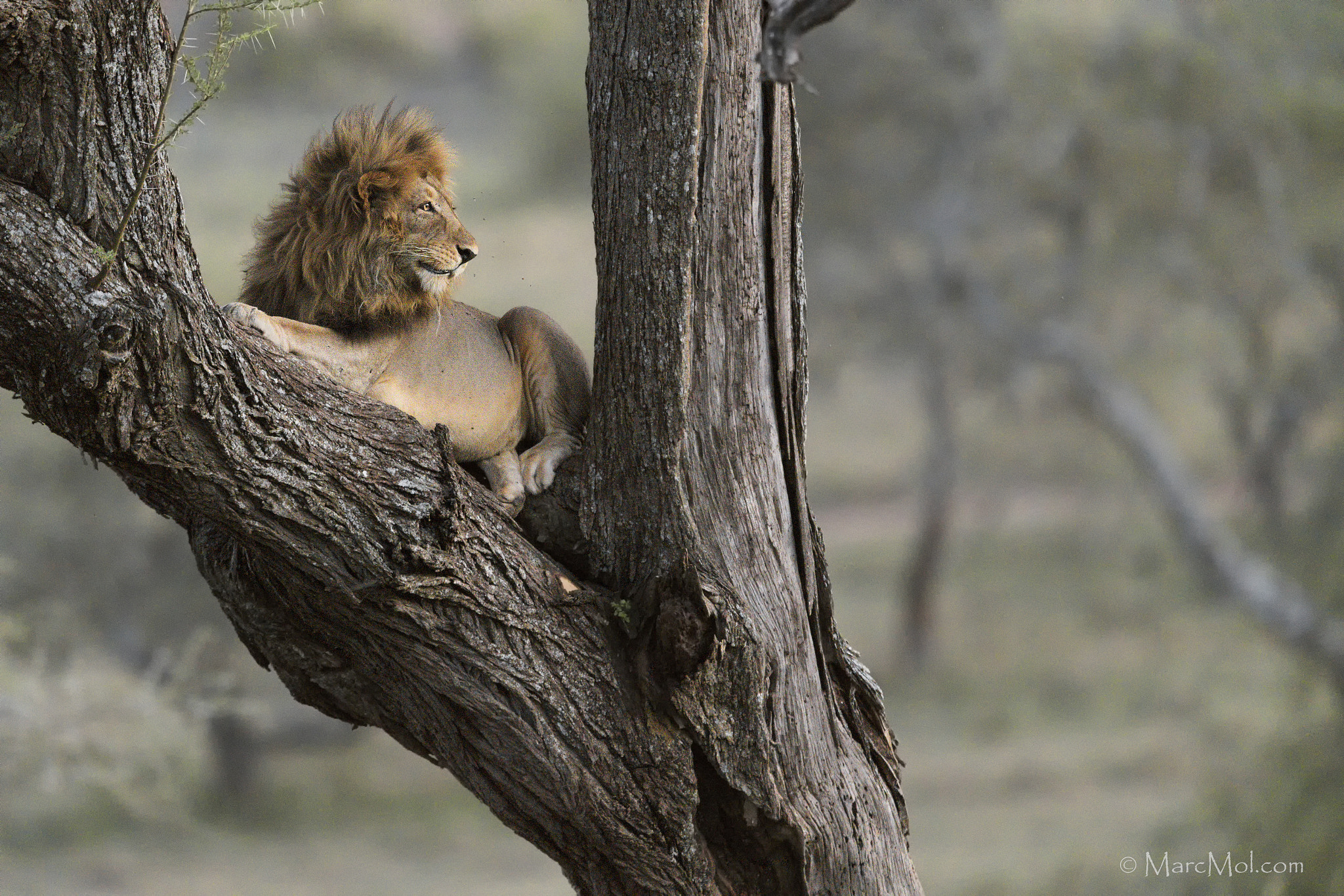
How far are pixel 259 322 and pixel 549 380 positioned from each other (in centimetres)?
83

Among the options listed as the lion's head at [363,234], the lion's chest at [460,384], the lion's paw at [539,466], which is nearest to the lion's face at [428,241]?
the lion's head at [363,234]

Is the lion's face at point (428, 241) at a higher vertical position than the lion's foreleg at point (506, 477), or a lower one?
higher

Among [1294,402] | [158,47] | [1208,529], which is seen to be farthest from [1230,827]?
[158,47]

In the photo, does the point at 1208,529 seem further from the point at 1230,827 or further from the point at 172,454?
the point at 172,454

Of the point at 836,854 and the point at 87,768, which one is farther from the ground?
the point at 87,768

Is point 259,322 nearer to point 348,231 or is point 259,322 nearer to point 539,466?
point 348,231

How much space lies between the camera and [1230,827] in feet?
35.5

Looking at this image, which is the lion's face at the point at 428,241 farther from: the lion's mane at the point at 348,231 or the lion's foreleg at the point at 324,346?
the lion's foreleg at the point at 324,346

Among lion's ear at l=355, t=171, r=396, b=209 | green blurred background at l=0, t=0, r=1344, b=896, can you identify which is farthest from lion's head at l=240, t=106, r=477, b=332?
green blurred background at l=0, t=0, r=1344, b=896

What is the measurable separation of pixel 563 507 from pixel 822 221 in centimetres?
1647

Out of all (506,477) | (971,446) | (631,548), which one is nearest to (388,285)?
(506,477)

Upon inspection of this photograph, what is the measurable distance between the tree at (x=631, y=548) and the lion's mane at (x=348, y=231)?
437mm

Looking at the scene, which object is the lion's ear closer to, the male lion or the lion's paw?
the male lion

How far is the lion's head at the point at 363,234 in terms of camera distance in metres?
3.10
